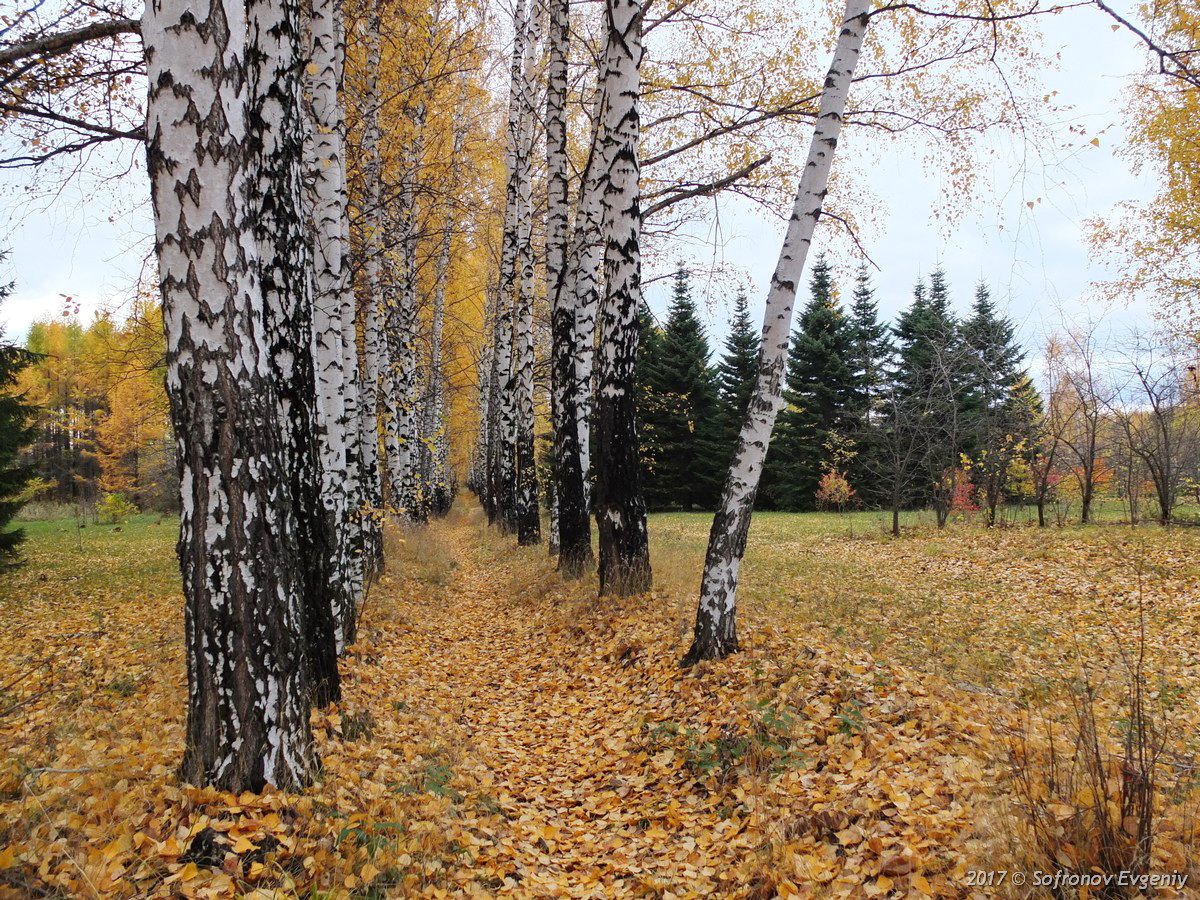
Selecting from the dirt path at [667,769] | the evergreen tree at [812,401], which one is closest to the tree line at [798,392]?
the evergreen tree at [812,401]

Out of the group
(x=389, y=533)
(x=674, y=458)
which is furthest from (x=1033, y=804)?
(x=674, y=458)

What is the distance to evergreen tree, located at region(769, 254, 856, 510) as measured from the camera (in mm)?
29625

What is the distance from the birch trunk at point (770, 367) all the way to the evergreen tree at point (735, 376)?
24.6m

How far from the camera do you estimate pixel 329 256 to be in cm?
550

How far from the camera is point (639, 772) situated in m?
4.27

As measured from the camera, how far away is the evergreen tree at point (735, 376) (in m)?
30.0

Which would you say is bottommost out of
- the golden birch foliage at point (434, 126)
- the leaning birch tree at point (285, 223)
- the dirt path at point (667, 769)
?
the dirt path at point (667, 769)

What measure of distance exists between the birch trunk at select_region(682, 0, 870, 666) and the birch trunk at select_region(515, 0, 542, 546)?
6633 millimetres

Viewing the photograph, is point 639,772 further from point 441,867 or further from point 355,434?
point 355,434

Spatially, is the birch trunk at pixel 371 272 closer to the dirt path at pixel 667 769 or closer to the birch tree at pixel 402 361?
the birch tree at pixel 402 361

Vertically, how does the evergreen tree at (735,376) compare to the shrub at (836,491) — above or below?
above

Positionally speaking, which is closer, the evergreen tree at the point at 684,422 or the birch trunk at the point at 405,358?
the birch trunk at the point at 405,358

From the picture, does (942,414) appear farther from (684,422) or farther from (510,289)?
(684,422)

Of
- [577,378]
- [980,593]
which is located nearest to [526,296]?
[577,378]
